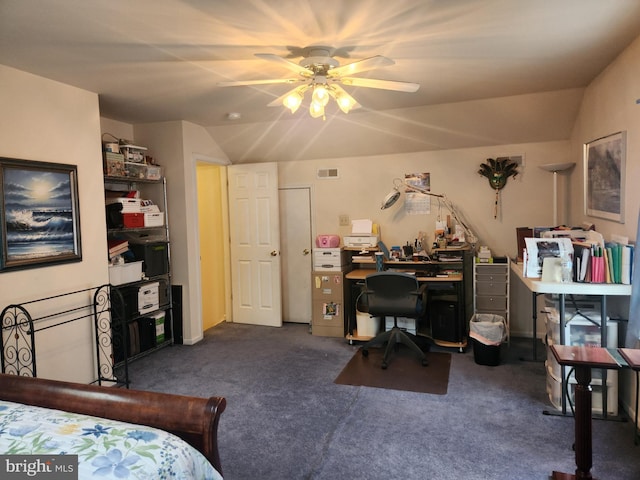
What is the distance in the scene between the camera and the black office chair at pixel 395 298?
Result: 3.83 m

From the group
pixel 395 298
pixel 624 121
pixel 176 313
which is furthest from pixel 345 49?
pixel 176 313

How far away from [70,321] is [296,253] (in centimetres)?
270

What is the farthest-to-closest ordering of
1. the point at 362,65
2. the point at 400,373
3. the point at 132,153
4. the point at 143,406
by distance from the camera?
the point at 132,153 < the point at 400,373 < the point at 362,65 < the point at 143,406

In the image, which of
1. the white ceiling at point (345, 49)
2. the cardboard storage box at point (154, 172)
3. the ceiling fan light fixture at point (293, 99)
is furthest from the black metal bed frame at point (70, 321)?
the ceiling fan light fixture at point (293, 99)

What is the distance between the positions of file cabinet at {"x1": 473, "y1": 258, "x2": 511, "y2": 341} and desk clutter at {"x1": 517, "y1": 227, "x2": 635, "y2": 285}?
1.19 m

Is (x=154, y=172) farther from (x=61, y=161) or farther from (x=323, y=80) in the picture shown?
(x=323, y=80)

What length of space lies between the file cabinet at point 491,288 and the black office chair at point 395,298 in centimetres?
71

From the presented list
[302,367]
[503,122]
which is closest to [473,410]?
[302,367]

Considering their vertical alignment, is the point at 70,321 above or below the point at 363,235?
below

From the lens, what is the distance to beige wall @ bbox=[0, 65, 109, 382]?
287 centimetres

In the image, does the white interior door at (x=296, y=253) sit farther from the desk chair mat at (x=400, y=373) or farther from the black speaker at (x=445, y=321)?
the black speaker at (x=445, y=321)

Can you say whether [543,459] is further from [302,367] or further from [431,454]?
[302,367]

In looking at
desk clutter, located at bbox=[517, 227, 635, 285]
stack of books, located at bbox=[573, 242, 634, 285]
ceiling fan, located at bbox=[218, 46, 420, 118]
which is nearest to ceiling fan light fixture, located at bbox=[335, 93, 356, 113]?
ceiling fan, located at bbox=[218, 46, 420, 118]

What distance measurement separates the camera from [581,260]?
283 cm
